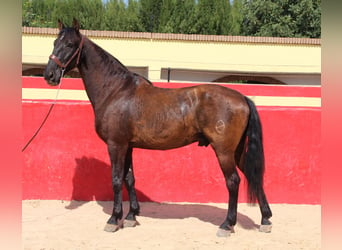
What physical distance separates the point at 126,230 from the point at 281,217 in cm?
209

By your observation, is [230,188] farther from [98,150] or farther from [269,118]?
[98,150]

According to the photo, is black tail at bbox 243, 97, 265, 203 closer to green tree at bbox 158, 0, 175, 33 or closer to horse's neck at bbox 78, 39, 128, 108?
horse's neck at bbox 78, 39, 128, 108

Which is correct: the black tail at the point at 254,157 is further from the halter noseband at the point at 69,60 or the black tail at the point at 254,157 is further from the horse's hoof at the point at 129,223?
the halter noseband at the point at 69,60

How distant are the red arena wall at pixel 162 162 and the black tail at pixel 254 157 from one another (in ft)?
4.68

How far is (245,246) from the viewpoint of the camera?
13.4 ft

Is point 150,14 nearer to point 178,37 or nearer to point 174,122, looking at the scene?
point 178,37

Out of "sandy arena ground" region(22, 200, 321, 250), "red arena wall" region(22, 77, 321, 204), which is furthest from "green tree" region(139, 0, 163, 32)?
"sandy arena ground" region(22, 200, 321, 250)

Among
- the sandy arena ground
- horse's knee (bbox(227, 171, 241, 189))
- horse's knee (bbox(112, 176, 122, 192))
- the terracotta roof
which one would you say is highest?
the terracotta roof

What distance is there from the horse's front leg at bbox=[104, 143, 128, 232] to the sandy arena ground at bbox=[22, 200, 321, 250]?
0.38 feet

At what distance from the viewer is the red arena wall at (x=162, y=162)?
5.85 meters

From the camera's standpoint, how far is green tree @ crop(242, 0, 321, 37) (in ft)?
79.6

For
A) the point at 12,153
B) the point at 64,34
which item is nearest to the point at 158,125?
the point at 64,34

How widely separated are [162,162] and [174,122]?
1612 mm

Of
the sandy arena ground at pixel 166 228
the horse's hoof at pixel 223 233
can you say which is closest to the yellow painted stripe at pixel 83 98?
the sandy arena ground at pixel 166 228
